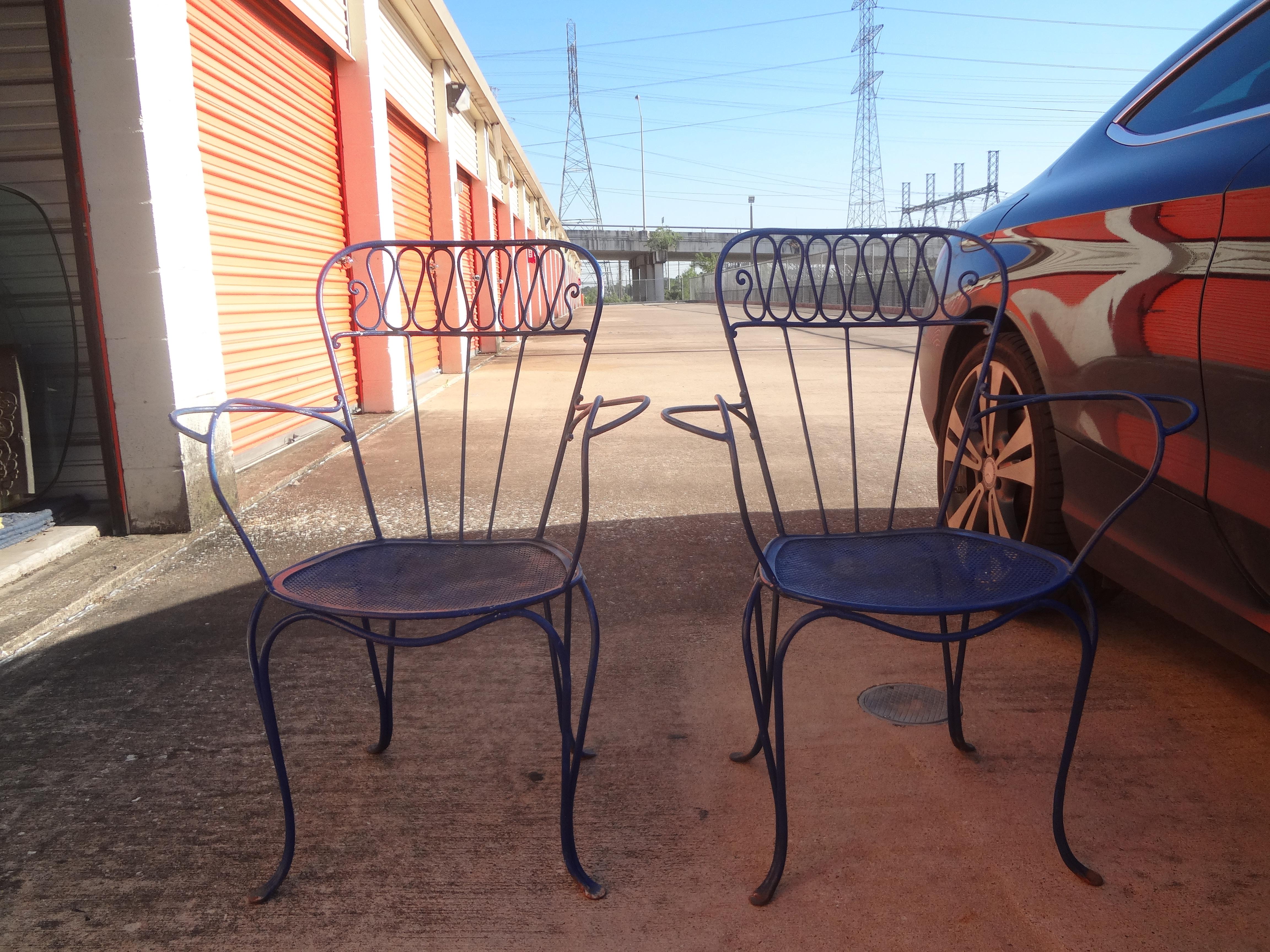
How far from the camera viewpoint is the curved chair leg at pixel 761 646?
1698mm

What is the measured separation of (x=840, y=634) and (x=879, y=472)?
7.21 ft

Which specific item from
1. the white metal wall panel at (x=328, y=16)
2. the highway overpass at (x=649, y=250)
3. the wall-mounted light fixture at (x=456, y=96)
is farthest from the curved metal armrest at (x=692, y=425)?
the highway overpass at (x=649, y=250)

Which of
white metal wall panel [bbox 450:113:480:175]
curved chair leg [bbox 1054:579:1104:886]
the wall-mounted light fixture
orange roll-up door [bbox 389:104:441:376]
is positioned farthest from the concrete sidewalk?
white metal wall panel [bbox 450:113:480:175]

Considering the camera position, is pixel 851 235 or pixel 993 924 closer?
pixel 993 924

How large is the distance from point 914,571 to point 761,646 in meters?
0.35

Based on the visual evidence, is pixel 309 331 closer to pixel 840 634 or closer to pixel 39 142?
pixel 39 142

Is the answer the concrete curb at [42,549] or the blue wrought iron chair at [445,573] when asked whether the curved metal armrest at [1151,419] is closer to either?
the blue wrought iron chair at [445,573]

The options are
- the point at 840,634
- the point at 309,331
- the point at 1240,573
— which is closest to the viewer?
the point at 1240,573

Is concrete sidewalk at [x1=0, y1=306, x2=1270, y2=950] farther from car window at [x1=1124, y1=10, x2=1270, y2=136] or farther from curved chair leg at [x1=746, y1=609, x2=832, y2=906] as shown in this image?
car window at [x1=1124, y1=10, x2=1270, y2=136]

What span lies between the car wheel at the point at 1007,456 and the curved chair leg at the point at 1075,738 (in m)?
0.74

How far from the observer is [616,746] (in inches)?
A: 85.4

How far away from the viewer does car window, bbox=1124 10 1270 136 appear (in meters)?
1.84

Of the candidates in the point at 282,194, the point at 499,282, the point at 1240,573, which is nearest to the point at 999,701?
the point at 1240,573

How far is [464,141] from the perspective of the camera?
13.5 meters
